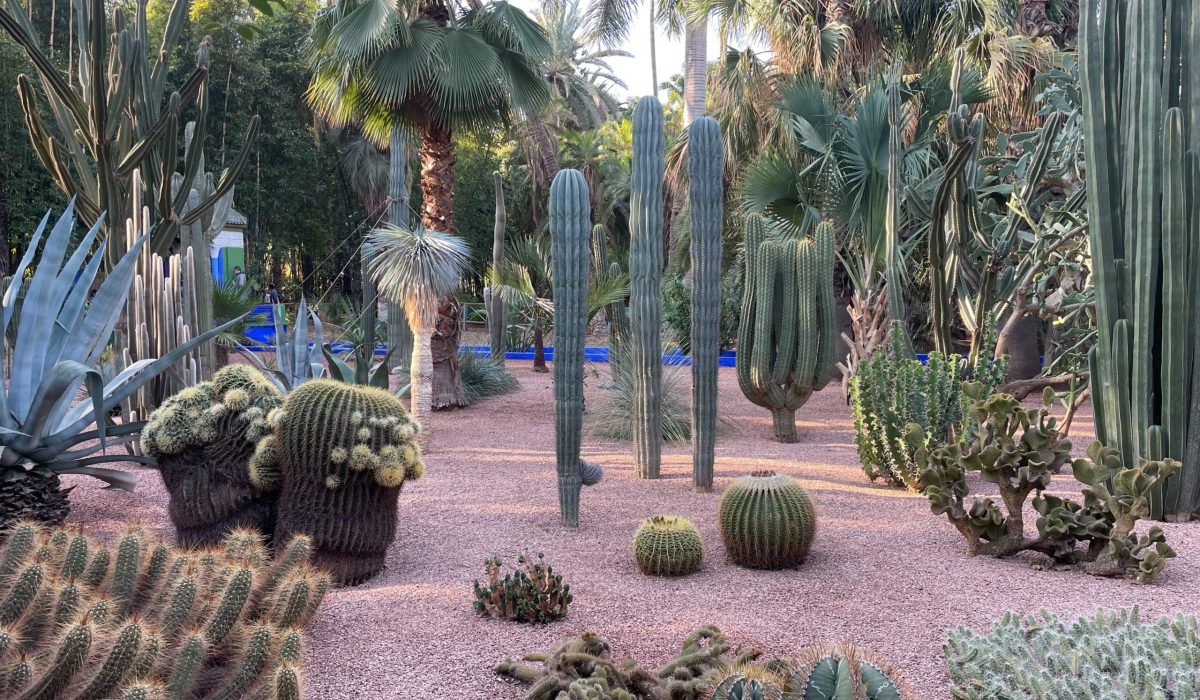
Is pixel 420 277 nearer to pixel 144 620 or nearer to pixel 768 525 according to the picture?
pixel 768 525

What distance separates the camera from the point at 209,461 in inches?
191

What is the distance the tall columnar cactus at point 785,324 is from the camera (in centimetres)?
908

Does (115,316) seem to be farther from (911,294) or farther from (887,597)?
(911,294)

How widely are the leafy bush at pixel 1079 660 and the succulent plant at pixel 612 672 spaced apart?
81 centimetres

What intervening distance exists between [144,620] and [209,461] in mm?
1752

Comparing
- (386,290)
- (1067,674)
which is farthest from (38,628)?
(386,290)

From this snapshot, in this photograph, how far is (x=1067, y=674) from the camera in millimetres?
3307

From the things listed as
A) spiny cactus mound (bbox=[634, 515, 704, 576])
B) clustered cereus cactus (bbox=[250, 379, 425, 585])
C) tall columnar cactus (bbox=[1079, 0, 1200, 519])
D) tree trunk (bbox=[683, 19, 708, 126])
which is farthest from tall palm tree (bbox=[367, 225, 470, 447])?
tree trunk (bbox=[683, 19, 708, 126])

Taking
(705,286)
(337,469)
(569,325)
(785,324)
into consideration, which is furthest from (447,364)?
(337,469)

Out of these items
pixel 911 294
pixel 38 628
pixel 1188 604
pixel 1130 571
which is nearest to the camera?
pixel 38 628

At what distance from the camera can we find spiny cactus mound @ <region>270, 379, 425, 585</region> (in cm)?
463

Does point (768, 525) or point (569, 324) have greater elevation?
point (569, 324)

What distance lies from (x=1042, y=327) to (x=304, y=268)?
23.2 metres

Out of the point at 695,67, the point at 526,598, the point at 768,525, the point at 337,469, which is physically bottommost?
the point at 526,598
